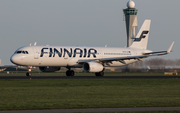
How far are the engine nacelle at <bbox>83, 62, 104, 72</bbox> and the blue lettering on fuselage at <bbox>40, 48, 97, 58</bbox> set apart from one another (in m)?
2.32

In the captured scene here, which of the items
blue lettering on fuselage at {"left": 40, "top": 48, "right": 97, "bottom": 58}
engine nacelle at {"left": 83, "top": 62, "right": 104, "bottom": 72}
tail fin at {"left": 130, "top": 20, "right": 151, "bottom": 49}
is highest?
tail fin at {"left": 130, "top": 20, "right": 151, "bottom": 49}

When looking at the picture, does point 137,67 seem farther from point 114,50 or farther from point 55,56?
point 55,56

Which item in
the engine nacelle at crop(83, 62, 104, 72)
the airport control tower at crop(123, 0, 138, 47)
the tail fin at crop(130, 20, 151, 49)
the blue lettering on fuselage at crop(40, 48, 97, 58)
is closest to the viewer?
the blue lettering on fuselage at crop(40, 48, 97, 58)

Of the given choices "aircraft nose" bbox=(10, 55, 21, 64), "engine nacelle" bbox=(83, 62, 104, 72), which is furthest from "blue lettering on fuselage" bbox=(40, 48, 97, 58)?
"aircraft nose" bbox=(10, 55, 21, 64)

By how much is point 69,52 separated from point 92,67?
4.45 metres

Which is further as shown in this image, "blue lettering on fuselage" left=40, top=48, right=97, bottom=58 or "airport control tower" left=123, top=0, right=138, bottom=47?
"airport control tower" left=123, top=0, right=138, bottom=47

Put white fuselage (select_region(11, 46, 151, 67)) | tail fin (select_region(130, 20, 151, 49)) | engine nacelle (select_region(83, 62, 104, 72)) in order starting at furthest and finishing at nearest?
1. tail fin (select_region(130, 20, 151, 49))
2. engine nacelle (select_region(83, 62, 104, 72))
3. white fuselage (select_region(11, 46, 151, 67))

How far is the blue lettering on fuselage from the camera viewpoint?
49.7 metres

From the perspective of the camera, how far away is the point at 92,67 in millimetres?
50219

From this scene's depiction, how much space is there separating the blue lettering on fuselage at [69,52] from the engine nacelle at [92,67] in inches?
91.3

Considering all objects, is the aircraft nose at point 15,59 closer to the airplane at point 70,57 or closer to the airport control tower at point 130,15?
the airplane at point 70,57

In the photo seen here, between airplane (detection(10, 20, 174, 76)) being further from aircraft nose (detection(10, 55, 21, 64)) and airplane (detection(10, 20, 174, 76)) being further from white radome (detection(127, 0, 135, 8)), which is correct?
white radome (detection(127, 0, 135, 8))

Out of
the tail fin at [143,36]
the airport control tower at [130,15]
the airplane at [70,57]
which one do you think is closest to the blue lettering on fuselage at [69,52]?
the airplane at [70,57]

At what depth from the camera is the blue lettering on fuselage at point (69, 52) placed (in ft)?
163
